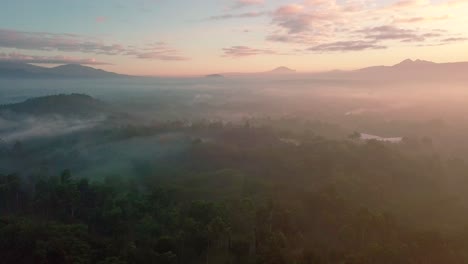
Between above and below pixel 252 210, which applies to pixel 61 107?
above

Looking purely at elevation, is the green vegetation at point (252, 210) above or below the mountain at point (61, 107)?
below

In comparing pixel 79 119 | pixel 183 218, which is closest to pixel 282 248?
pixel 183 218

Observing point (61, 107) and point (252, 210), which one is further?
point (61, 107)

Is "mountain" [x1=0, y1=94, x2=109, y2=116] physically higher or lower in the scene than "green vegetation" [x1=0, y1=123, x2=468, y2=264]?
higher

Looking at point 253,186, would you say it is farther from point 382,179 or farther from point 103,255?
point 103,255

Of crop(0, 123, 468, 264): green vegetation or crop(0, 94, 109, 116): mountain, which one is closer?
crop(0, 123, 468, 264): green vegetation

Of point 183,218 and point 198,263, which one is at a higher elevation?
point 183,218

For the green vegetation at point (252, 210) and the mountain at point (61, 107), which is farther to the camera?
the mountain at point (61, 107)

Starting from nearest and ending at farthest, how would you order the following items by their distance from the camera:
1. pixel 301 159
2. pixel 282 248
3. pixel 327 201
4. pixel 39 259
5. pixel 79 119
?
pixel 39 259 → pixel 282 248 → pixel 327 201 → pixel 301 159 → pixel 79 119
